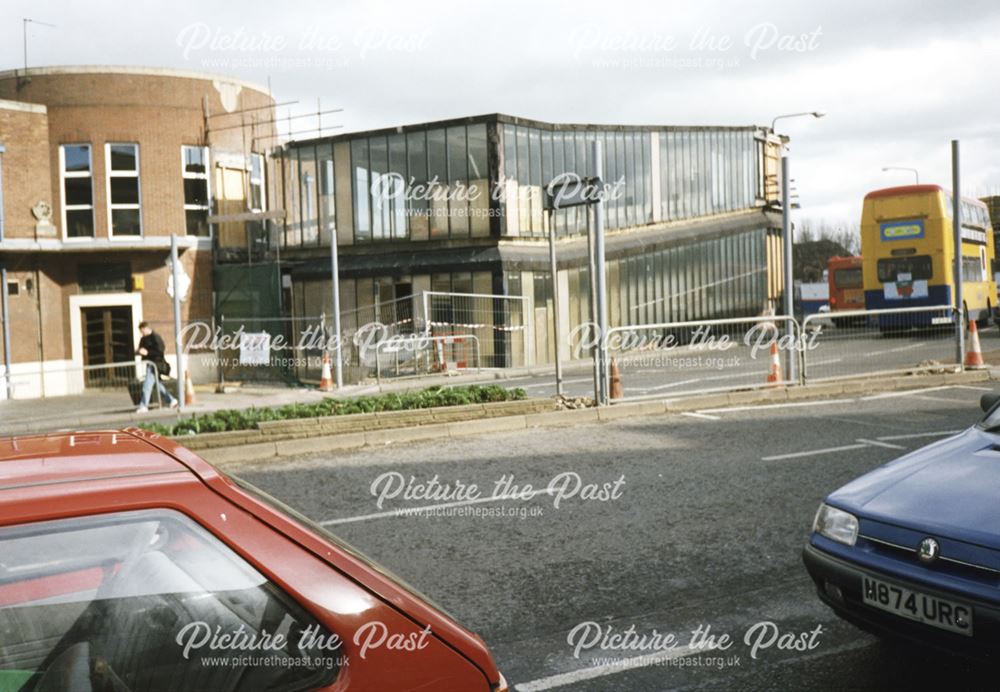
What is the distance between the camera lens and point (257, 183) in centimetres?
3228

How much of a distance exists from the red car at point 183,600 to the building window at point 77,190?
28584 millimetres

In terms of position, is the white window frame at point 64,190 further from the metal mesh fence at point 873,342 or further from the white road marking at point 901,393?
the white road marking at point 901,393

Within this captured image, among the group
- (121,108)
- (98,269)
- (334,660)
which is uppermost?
(121,108)

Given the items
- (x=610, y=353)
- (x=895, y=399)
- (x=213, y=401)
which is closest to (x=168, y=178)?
(x=213, y=401)

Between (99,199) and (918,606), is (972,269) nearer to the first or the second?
(99,199)

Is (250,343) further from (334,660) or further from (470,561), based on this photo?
(334,660)

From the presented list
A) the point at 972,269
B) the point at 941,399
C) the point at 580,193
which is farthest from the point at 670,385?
the point at 972,269

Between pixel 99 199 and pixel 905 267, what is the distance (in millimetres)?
25597

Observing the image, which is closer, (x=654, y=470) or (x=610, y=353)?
(x=654, y=470)

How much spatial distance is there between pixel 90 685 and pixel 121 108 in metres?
29.4

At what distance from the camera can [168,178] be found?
2888 cm

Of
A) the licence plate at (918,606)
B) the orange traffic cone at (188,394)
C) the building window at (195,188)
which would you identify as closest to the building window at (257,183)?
the building window at (195,188)

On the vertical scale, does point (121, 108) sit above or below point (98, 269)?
above

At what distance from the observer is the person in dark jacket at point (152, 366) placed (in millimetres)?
17219
